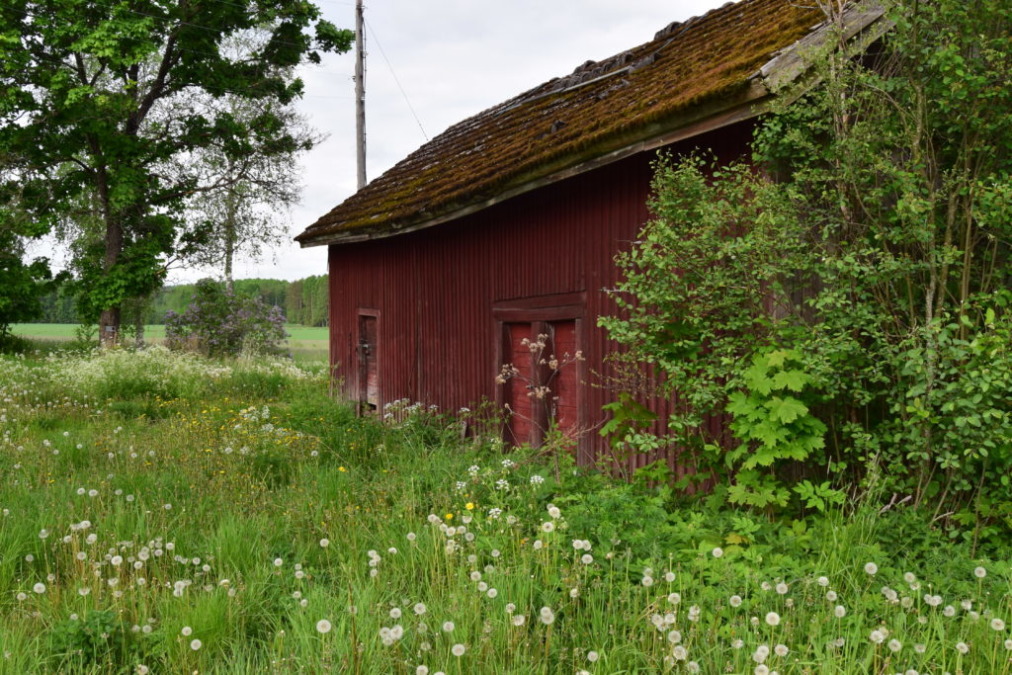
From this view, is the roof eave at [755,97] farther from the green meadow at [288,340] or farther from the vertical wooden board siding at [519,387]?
the green meadow at [288,340]

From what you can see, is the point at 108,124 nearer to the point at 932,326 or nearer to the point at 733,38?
the point at 733,38

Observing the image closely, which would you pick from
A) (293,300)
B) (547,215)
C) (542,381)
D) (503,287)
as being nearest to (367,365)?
(503,287)

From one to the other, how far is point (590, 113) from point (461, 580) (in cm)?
529

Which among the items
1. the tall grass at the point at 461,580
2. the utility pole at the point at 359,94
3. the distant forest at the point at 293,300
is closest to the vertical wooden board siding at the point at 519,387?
the tall grass at the point at 461,580

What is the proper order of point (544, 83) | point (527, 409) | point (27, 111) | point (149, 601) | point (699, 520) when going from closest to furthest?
point (149, 601) → point (699, 520) → point (527, 409) → point (544, 83) → point (27, 111)

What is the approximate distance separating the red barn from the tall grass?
161 centimetres

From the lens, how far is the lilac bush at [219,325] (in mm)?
21703

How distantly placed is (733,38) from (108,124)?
16640 mm

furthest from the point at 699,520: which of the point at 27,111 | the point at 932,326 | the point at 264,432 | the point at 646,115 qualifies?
the point at 27,111

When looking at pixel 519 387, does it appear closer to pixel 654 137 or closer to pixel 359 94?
pixel 654 137

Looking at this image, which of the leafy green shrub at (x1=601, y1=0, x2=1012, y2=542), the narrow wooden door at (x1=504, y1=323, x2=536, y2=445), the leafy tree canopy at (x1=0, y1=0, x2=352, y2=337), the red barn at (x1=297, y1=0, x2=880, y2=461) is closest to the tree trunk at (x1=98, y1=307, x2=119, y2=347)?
the leafy tree canopy at (x1=0, y1=0, x2=352, y2=337)

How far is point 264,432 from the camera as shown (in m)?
8.24

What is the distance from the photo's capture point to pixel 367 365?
41.8 ft

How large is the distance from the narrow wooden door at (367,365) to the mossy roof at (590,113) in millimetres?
1577
